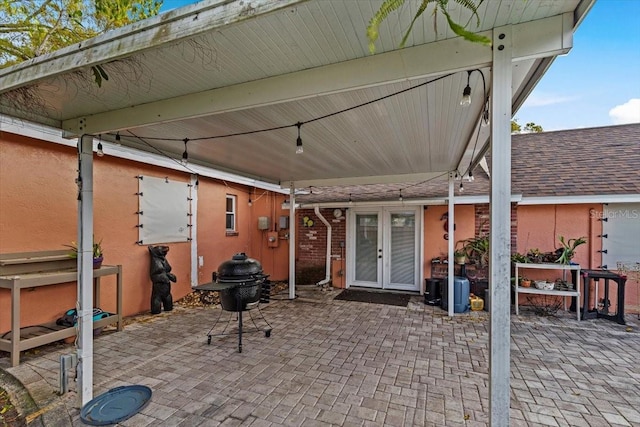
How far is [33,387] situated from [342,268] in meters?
6.63

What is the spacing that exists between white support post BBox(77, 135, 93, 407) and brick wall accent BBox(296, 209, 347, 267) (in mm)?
6412

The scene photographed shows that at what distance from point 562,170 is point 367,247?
202 inches

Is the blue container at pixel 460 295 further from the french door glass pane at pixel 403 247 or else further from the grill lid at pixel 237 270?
the grill lid at pixel 237 270

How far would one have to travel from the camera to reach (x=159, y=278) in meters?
5.76

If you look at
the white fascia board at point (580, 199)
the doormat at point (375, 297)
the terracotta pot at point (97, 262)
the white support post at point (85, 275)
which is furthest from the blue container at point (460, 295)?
the terracotta pot at point (97, 262)

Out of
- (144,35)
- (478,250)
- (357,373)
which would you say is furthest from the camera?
(478,250)

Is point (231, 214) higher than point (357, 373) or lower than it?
higher

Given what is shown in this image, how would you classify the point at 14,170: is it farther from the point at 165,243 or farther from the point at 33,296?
the point at 165,243

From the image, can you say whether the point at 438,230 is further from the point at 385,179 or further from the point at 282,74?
the point at 282,74

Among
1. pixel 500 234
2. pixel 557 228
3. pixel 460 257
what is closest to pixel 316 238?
pixel 460 257

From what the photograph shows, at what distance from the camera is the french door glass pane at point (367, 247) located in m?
8.37

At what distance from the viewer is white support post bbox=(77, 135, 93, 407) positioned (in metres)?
2.84

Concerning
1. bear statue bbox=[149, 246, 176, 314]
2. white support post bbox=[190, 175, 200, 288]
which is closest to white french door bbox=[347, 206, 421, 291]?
white support post bbox=[190, 175, 200, 288]

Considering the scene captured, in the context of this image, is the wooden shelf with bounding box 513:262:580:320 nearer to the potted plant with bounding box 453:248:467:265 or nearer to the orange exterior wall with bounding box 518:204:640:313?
the orange exterior wall with bounding box 518:204:640:313
